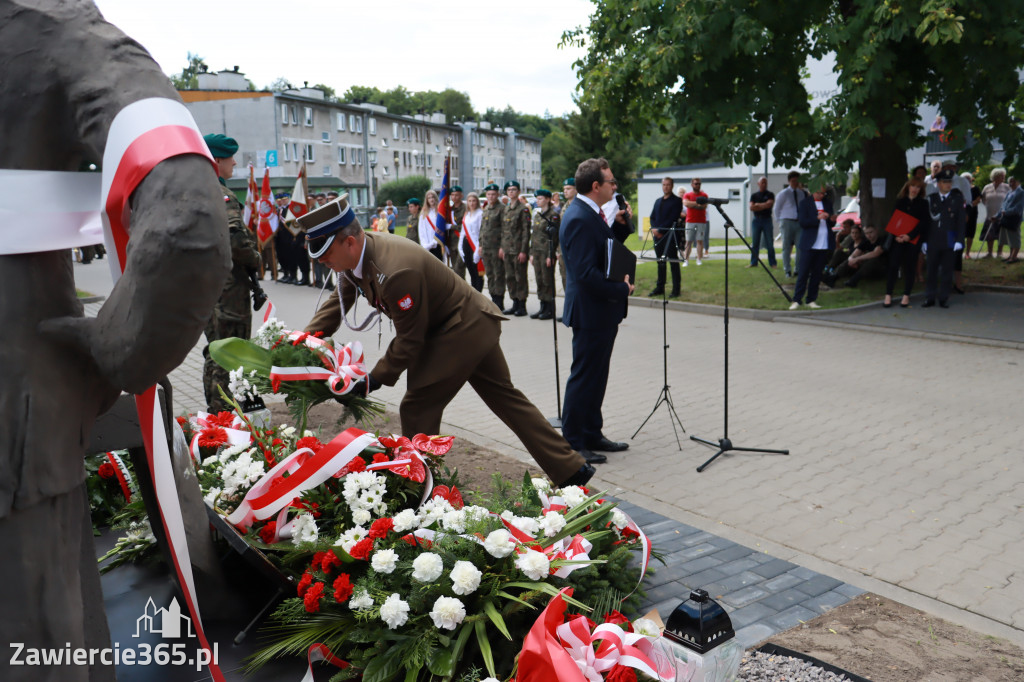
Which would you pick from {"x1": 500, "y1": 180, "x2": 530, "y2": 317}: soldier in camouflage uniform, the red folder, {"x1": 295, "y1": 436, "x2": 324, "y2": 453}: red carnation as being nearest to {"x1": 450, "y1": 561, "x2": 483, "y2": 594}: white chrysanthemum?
{"x1": 295, "y1": 436, "x2": 324, "y2": 453}: red carnation

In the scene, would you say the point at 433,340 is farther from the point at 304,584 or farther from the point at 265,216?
the point at 265,216

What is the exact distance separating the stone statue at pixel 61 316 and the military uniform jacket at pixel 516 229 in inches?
532

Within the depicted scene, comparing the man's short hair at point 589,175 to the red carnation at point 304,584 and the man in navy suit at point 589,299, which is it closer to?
the man in navy suit at point 589,299

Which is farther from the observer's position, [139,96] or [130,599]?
[130,599]

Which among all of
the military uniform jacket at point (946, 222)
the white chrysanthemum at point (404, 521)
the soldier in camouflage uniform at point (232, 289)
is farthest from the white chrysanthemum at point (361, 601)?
the military uniform jacket at point (946, 222)

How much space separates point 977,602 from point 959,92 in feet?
37.1

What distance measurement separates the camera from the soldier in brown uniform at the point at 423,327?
15.2 ft

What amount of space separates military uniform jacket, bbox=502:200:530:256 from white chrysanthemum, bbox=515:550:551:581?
12.1 meters

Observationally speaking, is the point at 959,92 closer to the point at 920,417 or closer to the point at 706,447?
the point at 920,417

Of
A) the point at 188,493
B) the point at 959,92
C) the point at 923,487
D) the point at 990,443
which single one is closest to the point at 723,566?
the point at 923,487

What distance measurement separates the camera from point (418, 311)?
15.6 ft

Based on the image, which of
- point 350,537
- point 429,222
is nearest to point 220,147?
point 350,537

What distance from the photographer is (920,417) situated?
758cm

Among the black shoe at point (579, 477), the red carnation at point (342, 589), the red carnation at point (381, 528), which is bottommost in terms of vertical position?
the black shoe at point (579, 477)
